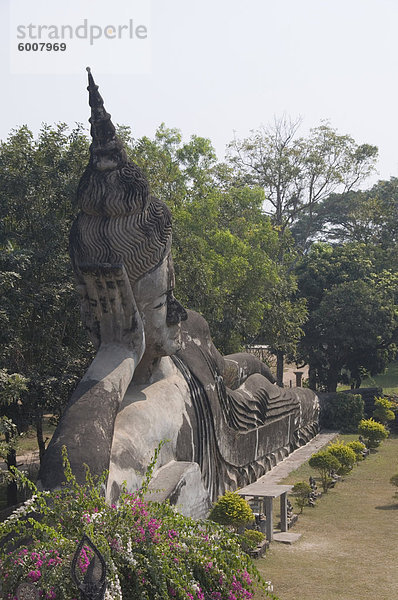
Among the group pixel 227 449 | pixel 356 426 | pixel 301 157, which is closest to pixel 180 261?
pixel 227 449

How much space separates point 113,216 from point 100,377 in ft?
4.66

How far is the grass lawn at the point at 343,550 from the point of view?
6152 mm

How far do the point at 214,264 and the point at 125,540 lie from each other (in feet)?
34.5

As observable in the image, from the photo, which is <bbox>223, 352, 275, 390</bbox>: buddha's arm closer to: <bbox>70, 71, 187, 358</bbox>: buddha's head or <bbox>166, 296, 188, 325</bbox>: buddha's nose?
<bbox>166, 296, 188, 325</bbox>: buddha's nose

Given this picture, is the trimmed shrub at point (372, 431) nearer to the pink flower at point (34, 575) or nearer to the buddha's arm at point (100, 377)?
the buddha's arm at point (100, 377)

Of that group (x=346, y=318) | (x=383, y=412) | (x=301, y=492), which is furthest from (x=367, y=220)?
(x=301, y=492)

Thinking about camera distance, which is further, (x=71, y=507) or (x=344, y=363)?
(x=344, y=363)

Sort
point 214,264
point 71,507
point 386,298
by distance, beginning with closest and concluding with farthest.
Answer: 1. point 71,507
2. point 214,264
3. point 386,298

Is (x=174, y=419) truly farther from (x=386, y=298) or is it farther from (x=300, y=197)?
(x=300, y=197)

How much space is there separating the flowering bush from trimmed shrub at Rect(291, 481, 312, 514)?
4480mm

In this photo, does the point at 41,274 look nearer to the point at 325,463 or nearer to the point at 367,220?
the point at 325,463

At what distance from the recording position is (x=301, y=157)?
2633 centimetres

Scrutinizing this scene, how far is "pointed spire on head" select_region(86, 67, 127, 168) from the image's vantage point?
239 inches

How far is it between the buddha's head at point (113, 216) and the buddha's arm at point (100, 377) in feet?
0.79
